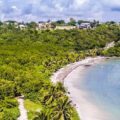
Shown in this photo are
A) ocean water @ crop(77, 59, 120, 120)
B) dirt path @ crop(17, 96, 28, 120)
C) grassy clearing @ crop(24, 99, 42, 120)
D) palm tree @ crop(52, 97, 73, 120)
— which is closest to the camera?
palm tree @ crop(52, 97, 73, 120)

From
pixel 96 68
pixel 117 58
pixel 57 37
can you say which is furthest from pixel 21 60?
pixel 57 37

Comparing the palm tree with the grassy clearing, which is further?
the grassy clearing

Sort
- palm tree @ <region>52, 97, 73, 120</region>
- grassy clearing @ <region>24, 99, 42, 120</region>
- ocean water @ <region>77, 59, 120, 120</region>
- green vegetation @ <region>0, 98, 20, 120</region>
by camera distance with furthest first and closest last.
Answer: ocean water @ <region>77, 59, 120, 120</region> → grassy clearing @ <region>24, 99, 42, 120</region> → green vegetation @ <region>0, 98, 20, 120</region> → palm tree @ <region>52, 97, 73, 120</region>

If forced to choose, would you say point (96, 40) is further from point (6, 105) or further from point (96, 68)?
point (6, 105)

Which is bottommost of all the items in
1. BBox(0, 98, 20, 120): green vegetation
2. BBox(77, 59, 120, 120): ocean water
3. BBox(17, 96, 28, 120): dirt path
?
BBox(77, 59, 120, 120): ocean water

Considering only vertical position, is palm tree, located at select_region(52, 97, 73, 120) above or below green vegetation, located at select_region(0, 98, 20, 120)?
above

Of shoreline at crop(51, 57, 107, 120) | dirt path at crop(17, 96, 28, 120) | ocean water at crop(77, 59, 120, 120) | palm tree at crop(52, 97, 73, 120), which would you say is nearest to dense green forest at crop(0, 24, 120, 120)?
palm tree at crop(52, 97, 73, 120)

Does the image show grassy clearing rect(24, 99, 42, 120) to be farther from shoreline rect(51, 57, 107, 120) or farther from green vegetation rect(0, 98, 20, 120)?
shoreline rect(51, 57, 107, 120)
